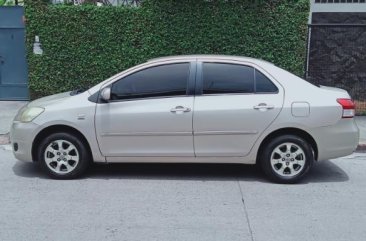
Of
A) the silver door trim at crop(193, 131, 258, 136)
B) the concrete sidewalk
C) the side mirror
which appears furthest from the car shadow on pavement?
the concrete sidewalk

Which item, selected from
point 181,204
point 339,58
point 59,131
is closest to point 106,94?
point 59,131

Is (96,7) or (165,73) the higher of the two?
(96,7)

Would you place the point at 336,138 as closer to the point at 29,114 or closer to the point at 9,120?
the point at 29,114

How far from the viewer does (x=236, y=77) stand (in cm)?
663

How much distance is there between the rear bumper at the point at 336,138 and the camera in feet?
21.2

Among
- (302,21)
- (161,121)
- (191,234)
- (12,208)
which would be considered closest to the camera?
(191,234)

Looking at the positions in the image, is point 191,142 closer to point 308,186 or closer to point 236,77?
point 236,77

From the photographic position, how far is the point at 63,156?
6660mm

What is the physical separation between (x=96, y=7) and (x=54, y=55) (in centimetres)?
138

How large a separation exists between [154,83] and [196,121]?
0.74m

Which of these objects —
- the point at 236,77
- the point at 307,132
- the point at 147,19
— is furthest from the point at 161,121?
the point at 147,19

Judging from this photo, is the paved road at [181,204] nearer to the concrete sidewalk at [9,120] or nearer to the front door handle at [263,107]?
the front door handle at [263,107]

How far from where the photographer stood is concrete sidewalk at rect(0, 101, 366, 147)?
8984 mm

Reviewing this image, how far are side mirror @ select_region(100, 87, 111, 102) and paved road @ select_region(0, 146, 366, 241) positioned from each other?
1.06 metres
